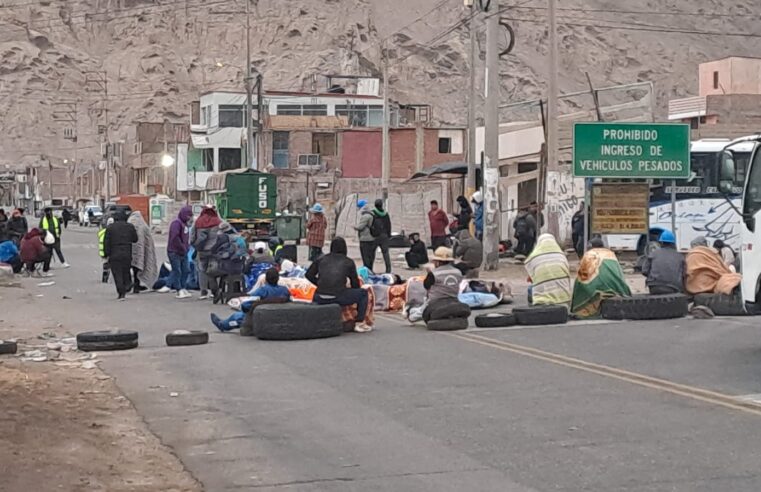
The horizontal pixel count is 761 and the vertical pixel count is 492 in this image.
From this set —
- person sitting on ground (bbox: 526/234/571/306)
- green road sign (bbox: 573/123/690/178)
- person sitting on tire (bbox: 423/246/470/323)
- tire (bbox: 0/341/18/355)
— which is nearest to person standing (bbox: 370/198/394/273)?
green road sign (bbox: 573/123/690/178)

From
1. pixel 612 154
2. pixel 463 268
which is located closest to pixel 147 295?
pixel 463 268

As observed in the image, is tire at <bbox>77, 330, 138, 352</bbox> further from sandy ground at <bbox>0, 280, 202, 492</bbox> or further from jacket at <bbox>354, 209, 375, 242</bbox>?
jacket at <bbox>354, 209, 375, 242</bbox>

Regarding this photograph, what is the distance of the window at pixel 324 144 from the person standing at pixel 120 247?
55998mm

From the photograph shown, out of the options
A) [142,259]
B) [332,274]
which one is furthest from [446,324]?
[142,259]

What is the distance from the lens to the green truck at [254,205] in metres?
47.6

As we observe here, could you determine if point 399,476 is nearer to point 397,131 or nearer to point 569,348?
point 569,348

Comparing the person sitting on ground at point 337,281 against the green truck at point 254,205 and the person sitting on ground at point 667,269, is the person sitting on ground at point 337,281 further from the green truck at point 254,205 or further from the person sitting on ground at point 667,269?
the green truck at point 254,205

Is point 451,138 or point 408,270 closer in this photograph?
point 408,270

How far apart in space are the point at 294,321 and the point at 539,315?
379 cm

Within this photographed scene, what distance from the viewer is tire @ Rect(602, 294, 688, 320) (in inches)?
682

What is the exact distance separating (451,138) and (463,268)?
185 feet

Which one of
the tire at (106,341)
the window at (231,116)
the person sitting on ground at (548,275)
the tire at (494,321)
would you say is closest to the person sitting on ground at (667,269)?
the person sitting on ground at (548,275)

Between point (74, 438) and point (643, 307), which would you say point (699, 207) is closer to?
point (643, 307)

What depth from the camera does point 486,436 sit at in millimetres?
9094
